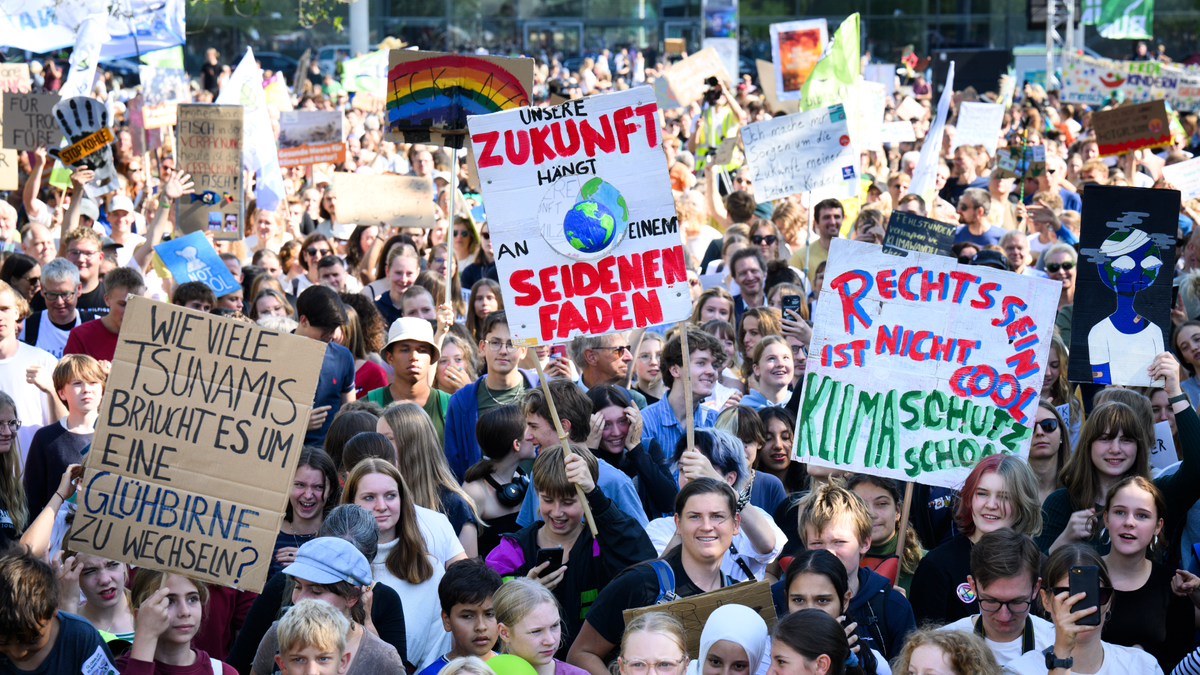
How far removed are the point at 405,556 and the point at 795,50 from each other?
1335cm

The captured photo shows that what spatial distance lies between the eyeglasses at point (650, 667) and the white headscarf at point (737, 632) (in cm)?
16

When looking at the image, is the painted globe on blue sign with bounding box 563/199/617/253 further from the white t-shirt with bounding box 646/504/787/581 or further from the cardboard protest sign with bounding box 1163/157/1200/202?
the cardboard protest sign with bounding box 1163/157/1200/202

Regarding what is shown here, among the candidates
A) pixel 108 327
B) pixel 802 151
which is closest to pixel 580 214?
pixel 108 327

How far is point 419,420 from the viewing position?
18.2ft

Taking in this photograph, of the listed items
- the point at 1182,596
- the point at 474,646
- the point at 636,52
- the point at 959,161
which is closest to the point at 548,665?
the point at 474,646

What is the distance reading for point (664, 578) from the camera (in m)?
4.54

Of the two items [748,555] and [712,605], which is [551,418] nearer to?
[748,555]

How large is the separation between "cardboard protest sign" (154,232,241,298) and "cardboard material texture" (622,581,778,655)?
5346 mm

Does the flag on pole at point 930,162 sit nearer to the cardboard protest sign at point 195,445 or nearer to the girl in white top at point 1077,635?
the girl in white top at point 1077,635

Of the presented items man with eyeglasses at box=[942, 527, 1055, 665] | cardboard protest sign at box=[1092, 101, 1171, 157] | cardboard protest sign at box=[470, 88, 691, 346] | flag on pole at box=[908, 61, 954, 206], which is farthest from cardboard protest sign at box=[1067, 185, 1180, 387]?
cardboard protest sign at box=[1092, 101, 1171, 157]

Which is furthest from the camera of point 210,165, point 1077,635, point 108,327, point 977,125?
point 977,125

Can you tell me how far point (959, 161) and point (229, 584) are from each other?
11883mm

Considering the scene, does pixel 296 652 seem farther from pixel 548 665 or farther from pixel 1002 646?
pixel 1002 646

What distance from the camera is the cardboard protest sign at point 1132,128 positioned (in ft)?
42.4
